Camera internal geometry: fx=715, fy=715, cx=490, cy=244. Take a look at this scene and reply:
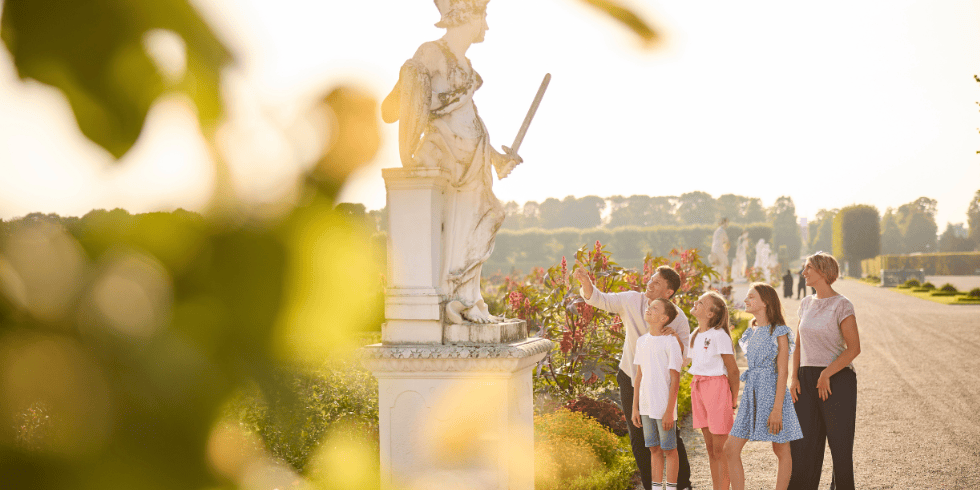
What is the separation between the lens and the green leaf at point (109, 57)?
24.8 inches

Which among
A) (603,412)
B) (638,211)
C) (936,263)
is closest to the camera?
(603,412)

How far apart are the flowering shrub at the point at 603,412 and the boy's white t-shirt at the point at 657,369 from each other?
76.4 inches

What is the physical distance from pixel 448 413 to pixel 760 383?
6.61 ft

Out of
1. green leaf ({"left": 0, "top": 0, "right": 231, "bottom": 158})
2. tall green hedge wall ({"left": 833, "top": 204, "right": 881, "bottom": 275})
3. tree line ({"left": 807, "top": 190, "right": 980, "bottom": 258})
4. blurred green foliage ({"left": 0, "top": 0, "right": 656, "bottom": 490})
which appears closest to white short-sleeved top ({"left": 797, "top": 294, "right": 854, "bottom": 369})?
blurred green foliage ({"left": 0, "top": 0, "right": 656, "bottom": 490})

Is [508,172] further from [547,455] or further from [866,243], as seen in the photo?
[866,243]

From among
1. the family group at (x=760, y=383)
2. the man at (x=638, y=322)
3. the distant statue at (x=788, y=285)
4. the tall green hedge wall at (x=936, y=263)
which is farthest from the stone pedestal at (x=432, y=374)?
the tall green hedge wall at (x=936, y=263)

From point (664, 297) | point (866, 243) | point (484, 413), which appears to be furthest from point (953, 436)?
point (866, 243)

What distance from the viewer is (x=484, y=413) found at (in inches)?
101

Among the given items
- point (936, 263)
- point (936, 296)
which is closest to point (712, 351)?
point (936, 296)

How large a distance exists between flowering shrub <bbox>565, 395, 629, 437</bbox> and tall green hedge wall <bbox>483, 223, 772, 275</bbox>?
3965 centimetres

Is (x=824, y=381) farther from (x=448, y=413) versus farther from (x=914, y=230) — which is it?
(x=914, y=230)

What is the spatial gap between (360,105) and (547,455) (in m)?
3.76

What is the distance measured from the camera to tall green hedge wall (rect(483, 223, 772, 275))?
48.4 meters

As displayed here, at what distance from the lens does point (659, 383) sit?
3.81 metres
